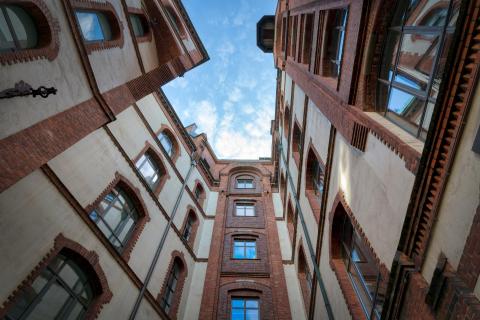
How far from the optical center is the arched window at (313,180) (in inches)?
357

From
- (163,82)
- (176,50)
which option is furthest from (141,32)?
(163,82)

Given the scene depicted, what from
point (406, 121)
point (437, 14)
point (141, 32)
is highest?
point (141, 32)

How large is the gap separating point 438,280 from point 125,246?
299 inches

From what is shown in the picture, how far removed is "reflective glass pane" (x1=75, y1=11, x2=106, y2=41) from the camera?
254 inches

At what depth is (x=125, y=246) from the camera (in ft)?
26.4

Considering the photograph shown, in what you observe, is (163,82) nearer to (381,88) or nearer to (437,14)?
(381,88)

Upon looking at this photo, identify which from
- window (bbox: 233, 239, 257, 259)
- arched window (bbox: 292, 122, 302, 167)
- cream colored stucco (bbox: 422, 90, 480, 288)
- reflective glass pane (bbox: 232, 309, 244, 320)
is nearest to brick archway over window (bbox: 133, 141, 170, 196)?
window (bbox: 233, 239, 257, 259)

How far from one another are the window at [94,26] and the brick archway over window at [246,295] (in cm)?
975

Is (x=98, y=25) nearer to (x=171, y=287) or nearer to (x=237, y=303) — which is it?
(x=171, y=287)

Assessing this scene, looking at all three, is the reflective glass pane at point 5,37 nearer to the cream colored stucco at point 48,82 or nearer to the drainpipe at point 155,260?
the cream colored stucco at point 48,82

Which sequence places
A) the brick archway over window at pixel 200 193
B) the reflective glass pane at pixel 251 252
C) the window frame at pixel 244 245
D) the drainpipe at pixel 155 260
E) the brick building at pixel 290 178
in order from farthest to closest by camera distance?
the brick archway over window at pixel 200 193 → the reflective glass pane at pixel 251 252 → the window frame at pixel 244 245 → the drainpipe at pixel 155 260 → the brick building at pixel 290 178

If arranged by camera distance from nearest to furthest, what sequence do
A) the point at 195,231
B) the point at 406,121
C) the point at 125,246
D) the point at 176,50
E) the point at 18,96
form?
the point at 18,96 → the point at 406,121 → the point at 125,246 → the point at 176,50 → the point at 195,231

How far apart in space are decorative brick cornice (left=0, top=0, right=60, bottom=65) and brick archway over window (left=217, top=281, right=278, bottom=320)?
963 centimetres

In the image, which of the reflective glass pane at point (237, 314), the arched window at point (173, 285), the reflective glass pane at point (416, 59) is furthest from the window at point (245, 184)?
the reflective glass pane at point (416, 59)
